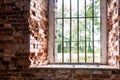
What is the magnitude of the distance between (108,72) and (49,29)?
3.68 feet

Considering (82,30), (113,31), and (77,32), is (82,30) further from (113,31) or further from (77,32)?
(113,31)

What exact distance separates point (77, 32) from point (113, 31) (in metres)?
0.53

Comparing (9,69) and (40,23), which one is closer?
(9,69)

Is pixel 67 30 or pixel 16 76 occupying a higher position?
pixel 67 30

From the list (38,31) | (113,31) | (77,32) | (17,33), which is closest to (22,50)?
(17,33)

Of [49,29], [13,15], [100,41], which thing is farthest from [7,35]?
[100,41]

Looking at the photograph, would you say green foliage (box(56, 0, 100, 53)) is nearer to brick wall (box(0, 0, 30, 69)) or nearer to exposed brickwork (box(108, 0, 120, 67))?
exposed brickwork (box(108, 0, 120, 67))

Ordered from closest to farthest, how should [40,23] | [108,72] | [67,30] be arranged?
1. [108,72]
2. [40,23]
3. [67,30]

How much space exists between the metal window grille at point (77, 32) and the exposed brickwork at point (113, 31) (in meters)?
0.19

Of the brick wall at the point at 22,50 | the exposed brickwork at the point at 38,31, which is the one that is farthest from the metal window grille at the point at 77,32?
the brick wall at the point at 22,50

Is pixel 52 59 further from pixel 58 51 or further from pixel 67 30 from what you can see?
pixel 67 30

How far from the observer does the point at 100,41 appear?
11.6 feet

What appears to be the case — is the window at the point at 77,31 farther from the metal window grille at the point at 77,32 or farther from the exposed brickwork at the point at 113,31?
the exposed brickwork at the point at 113,31

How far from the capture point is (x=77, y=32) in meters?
3.56
